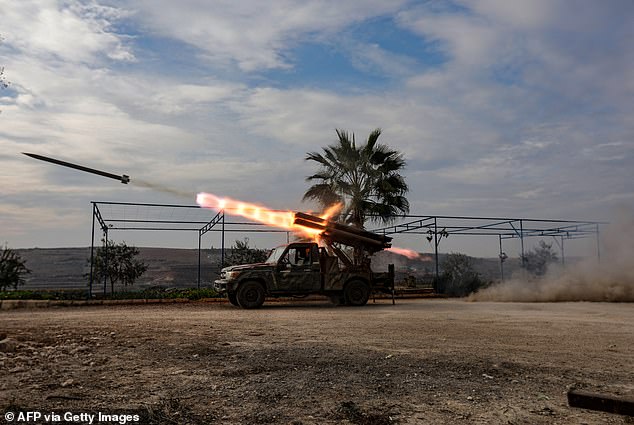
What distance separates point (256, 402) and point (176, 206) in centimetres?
1550

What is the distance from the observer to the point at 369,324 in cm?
1117

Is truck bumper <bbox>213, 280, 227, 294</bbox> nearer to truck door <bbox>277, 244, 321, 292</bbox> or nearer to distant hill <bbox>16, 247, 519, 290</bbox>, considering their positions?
truck door <bbox>277, 244, 321, 292</bbox>

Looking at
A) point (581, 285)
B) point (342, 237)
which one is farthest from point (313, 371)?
point (581, 285)

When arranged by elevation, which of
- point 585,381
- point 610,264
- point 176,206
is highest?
point 176,206

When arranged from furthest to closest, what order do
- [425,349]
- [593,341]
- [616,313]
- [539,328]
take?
[616,313]
[539,328]
[593,341]
[425,349]

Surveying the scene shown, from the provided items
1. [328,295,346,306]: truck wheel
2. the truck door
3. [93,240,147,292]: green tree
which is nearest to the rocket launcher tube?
the truck door

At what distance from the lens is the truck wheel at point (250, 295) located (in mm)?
15727

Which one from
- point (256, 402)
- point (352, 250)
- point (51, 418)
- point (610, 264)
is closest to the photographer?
point (51, 418)

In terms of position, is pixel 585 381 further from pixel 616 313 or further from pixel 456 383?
pixel 616 313

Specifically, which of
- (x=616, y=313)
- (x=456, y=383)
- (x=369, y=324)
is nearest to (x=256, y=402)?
(x=456, y=383)

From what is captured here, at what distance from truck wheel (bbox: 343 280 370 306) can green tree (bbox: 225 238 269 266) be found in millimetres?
8478

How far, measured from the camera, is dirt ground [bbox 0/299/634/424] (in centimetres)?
486

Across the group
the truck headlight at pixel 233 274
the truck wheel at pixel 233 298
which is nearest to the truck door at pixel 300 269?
the truck headlight at pixel 233 274

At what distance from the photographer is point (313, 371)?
20.6 ft
